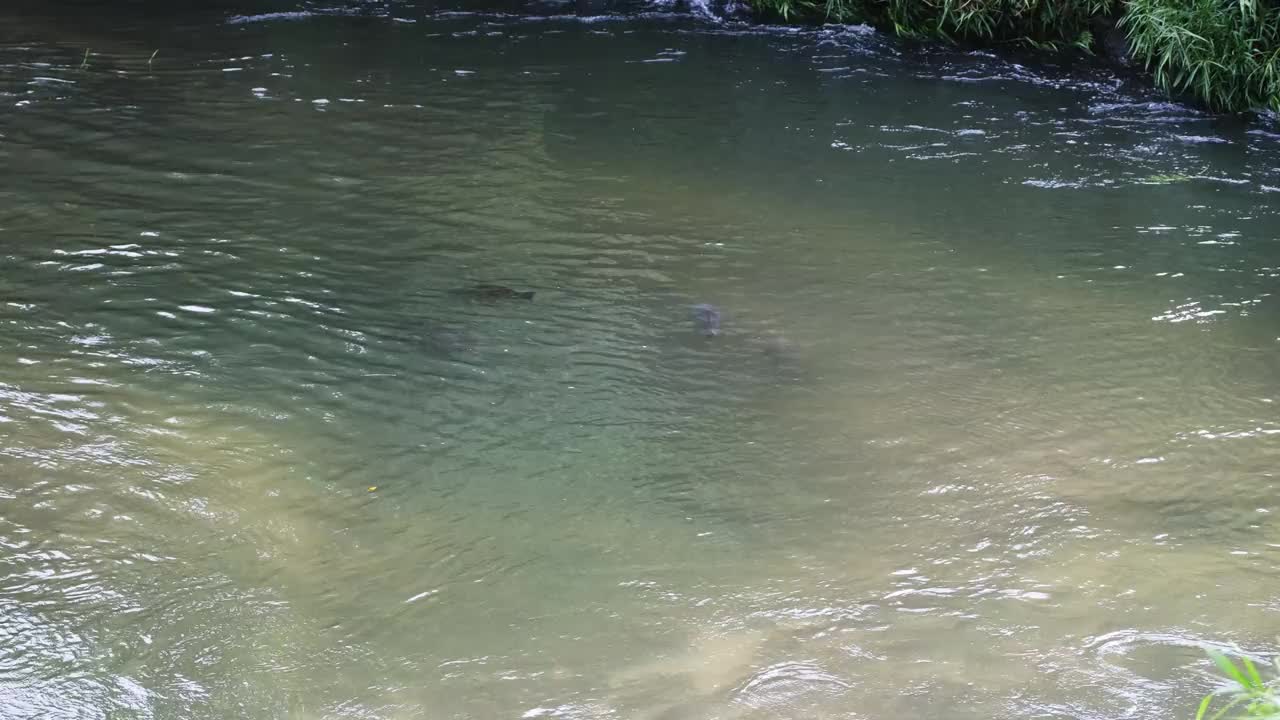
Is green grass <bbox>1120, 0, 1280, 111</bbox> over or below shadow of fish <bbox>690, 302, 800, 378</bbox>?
over

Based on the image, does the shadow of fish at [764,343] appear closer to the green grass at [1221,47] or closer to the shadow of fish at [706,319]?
the shadow of fish at [706,319]

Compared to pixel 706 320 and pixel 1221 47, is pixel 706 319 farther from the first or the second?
pixel 1221 47

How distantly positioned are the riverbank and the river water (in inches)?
18.4

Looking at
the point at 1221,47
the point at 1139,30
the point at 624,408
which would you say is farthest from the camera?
the point at 1139,30

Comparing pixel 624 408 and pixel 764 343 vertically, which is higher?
pixel 764 343

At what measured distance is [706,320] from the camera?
5914 mm

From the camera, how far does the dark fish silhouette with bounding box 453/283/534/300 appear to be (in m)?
6.14

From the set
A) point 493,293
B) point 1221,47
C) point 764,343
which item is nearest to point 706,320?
point 764,343

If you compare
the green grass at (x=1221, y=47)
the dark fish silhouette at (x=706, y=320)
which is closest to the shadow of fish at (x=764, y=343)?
the dark fish silhouette at (x=706, y=320)

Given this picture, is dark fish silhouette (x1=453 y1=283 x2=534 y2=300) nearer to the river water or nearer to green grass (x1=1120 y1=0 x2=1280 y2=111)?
the river water

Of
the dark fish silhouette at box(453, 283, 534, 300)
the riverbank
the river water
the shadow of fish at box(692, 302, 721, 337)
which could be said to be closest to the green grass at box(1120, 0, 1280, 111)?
the riverbank

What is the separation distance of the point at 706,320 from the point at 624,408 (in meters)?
0.99

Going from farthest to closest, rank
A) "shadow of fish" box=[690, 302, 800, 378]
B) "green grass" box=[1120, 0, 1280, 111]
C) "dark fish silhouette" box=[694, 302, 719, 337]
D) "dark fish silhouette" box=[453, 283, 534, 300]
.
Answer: "green grass" box=[1120, 0, 1280, 111], "dark fish silhouette" box=[453, 283, 534, 300], "dark fish silhouette" box=[694, 302, 719, 337], "shadow of fish" box=[690, 302, 800, 378]

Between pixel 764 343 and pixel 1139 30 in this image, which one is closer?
pixel 764 343
